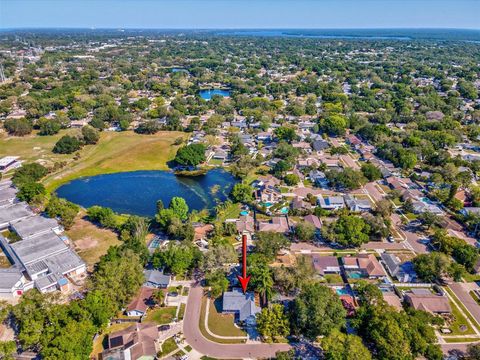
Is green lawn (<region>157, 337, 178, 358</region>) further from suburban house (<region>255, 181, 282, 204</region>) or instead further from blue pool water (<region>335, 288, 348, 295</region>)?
suburban house (<region>255, 181, 282, 204</region>)

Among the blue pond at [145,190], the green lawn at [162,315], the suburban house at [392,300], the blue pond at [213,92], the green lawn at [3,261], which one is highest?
the blue pond at [213,92]

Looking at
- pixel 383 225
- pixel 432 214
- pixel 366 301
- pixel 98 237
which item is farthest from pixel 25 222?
pixel 432 214

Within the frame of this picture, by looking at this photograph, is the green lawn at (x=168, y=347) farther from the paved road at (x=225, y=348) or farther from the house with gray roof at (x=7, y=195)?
the house with gray roof at (x=7, y=195)

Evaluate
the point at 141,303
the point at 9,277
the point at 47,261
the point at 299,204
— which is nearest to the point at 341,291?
the point at 299,204

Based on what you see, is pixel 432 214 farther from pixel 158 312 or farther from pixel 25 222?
pixel 25 222

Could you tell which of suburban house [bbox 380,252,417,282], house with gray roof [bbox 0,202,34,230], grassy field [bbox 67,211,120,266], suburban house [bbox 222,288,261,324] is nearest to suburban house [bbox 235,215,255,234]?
suburban house [bbox 222,288,261,324]

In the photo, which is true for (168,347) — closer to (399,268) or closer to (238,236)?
(238,236)

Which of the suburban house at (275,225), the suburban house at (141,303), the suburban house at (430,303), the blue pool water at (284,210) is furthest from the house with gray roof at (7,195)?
the suburban house at (430,303)
